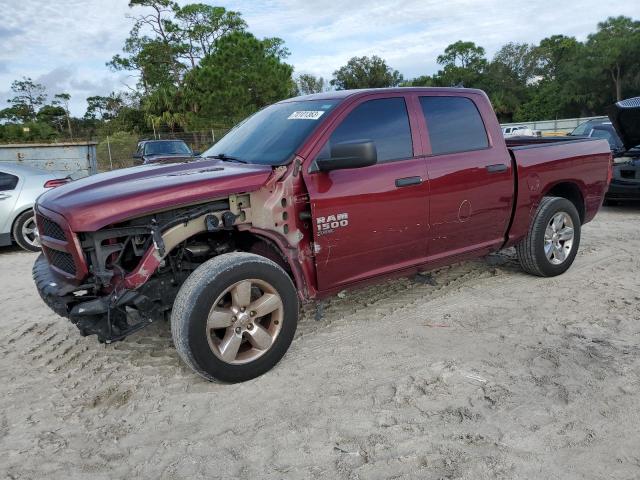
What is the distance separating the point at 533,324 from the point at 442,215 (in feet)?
3.72

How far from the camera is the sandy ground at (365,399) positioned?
2564 millimetres

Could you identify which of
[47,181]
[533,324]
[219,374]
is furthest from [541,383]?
[47,181]

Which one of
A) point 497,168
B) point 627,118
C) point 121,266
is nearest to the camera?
point 121,266

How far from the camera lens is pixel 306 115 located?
13.0ft

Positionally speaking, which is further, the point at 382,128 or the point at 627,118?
the point at 627,118

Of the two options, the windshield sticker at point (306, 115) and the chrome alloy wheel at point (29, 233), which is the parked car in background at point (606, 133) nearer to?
the windshield sticker at point (306, 115)

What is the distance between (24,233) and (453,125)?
6.61m

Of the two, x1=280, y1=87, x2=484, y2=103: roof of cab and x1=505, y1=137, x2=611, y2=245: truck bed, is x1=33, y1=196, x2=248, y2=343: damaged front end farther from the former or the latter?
x1=505, y1=137, x2=611, y2=245: truck bed

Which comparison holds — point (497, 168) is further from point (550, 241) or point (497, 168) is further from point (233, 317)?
point (233, 317)

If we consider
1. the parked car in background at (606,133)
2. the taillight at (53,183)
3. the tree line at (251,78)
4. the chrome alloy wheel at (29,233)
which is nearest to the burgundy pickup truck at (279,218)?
the chrome alloy wheel at (29,233)

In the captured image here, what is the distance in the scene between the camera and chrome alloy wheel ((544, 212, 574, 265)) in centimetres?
517

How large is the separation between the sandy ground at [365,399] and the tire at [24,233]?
3.46m

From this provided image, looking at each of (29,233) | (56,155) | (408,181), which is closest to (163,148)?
(56,155)

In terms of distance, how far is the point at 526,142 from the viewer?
5871 millimetres
